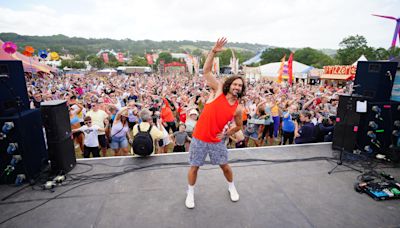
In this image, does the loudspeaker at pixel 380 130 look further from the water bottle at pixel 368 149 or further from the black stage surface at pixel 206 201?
the black stage surface at pixel 206 201

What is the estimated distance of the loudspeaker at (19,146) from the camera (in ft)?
10.5

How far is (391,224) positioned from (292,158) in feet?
6.48

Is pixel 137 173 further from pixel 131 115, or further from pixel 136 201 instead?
pixel 131 115

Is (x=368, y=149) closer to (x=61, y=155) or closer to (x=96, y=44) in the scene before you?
(x=61, y=155)

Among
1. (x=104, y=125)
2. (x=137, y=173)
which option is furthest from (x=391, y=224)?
(x=104, y=125)

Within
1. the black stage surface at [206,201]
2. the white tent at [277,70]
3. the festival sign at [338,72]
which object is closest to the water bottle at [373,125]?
the black stage surface at [206,201]

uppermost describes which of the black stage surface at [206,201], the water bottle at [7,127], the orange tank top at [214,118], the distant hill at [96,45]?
the distant hill at [96,45]

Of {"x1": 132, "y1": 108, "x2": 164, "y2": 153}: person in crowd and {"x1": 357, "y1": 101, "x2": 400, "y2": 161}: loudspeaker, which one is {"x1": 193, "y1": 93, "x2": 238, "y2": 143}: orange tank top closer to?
{"x1": 132, "y1": 108, "x2": 164, "y2": 153}: person in crowd

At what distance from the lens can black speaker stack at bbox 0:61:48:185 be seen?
3211mm

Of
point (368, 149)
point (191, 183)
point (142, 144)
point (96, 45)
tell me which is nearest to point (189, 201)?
point (191, 183)

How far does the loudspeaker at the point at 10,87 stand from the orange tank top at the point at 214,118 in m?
2.89

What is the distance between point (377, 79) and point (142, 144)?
4994mm

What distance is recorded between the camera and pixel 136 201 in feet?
9.80

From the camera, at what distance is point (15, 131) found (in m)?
3.22
